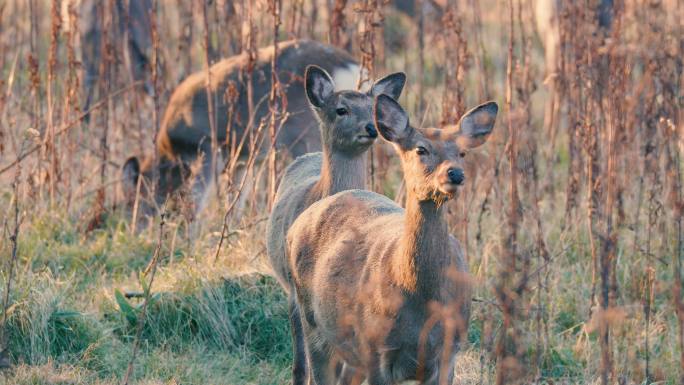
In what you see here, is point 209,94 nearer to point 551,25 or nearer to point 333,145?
point 333,145

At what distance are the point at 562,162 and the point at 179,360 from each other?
4490 mm

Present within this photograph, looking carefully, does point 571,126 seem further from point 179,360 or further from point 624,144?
point 179,360

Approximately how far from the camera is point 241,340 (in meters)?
5.84

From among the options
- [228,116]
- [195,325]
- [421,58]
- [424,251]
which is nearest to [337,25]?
[421,58]

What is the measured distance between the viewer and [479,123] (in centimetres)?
449

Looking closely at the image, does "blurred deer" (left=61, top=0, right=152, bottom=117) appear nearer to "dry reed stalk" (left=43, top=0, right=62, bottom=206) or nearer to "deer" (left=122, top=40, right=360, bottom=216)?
"deer" (left=122, top=40, right=360, bottom=216)

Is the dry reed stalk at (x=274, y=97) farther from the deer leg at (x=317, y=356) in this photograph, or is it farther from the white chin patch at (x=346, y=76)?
the deer leg at (x=317, y=356)

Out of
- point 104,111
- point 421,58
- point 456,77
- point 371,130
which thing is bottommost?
point 371,130

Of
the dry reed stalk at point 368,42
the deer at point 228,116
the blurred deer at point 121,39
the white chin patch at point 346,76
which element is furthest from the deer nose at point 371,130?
the blurred deer at point 121,39

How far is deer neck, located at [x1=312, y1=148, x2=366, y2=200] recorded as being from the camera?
18.8 feet

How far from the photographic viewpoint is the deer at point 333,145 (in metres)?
5.66

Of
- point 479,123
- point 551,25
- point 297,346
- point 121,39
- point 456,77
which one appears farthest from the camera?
point 121,39

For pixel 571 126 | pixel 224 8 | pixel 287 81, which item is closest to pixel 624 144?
pixel 571 126

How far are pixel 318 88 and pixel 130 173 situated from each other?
8.37ft
